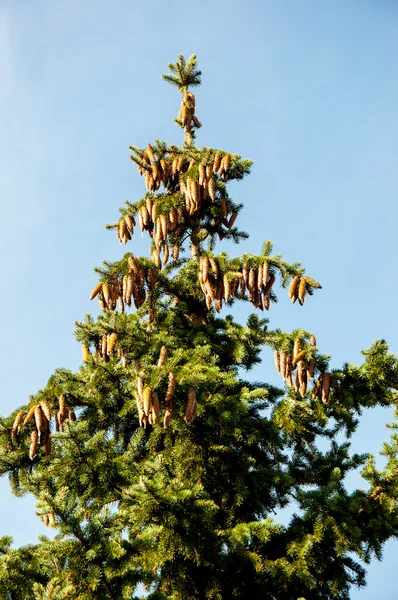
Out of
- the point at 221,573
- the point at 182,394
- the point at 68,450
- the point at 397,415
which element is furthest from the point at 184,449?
the point at 397,415

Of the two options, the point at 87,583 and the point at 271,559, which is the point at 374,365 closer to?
the point at 271,559

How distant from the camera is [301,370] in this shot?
7398 mm

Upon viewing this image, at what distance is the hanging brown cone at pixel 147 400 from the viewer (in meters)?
5.71

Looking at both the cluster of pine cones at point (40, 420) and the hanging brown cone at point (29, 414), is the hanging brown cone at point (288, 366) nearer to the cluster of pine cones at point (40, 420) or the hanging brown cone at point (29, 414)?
the cluster of pine cones at point (40, 420)

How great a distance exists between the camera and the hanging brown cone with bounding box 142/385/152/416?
225 inches

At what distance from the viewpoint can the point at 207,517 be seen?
5559mm

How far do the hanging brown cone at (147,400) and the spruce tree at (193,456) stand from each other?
2cm

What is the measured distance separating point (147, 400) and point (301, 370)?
2.55m

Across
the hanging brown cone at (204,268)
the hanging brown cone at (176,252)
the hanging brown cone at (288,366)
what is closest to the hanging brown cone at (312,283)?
the hanging brown cone at (288,366)

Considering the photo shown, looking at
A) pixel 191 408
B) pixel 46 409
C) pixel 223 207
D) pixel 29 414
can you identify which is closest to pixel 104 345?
pixel 46 409

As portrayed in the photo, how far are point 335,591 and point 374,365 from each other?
10.0 feet

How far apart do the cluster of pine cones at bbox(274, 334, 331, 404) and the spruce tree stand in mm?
19

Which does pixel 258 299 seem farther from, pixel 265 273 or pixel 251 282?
pixel 265 273

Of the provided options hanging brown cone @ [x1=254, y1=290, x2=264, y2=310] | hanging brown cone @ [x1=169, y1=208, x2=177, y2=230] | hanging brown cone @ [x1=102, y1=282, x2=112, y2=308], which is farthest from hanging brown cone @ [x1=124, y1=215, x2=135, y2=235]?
hanging brown cone @ [x1=254, y1=290, x2=264, y2=310]
